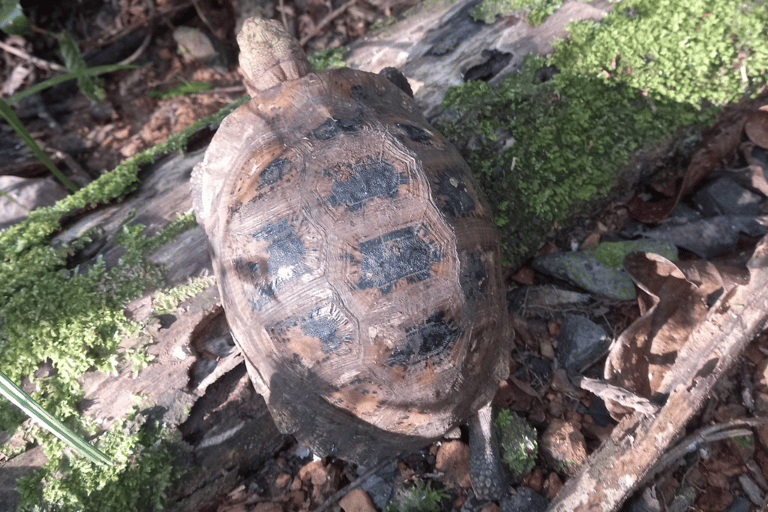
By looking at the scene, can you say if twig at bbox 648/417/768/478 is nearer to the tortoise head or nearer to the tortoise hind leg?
the tortoise hind leg

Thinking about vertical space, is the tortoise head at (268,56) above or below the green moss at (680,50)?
above

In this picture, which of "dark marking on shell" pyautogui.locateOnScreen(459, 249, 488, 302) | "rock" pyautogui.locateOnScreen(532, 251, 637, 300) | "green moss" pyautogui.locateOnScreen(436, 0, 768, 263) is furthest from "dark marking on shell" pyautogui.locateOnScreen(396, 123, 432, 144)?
"rock" pyautogui.locateOnScreen(532, 251, 637, 300)

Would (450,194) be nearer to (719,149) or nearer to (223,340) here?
(223,340)

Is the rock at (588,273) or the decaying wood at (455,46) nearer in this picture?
the rock at (588,273)

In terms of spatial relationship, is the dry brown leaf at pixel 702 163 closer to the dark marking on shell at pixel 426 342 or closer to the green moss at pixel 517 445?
the green moss at pixel 517 445

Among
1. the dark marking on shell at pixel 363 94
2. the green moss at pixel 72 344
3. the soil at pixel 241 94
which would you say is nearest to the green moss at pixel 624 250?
the soil at pixel 241 94

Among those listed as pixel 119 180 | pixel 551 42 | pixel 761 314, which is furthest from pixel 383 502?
pixel 551 42

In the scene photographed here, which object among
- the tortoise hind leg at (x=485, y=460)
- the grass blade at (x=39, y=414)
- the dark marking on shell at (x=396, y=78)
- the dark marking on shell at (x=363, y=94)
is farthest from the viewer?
the dark marking on shell at (x=396, y=78)

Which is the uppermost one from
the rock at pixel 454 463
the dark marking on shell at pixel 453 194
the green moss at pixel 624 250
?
the dark marking on shell at pixel 453 194
